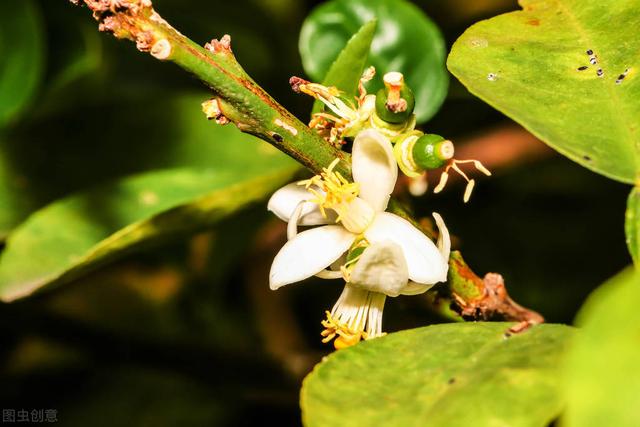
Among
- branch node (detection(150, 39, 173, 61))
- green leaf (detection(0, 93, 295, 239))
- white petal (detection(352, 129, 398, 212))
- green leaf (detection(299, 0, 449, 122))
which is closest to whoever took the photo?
branch node (detection(150, 39, 173, 61))

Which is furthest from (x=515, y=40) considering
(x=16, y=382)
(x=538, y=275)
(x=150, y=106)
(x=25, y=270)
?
(x=16, y=382)

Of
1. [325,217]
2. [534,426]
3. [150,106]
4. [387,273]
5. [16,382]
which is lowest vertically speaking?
[534,426]

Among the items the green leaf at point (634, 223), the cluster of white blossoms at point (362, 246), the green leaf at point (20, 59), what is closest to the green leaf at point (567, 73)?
the green leaf at point (634, 223)

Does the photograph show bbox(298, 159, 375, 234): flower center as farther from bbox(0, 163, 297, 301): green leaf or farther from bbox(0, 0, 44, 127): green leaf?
bbox(0, 0, 44, 127): green leaf

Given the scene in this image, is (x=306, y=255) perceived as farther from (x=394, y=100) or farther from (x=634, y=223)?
(x=634, y=223)

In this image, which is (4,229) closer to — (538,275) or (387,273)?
(387,273)

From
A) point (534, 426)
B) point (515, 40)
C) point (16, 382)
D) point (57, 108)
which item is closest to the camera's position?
point (534, 426)

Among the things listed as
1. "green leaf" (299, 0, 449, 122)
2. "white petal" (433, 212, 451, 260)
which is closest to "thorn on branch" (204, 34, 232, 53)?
"white petal" (433, 212, 451, 260)
